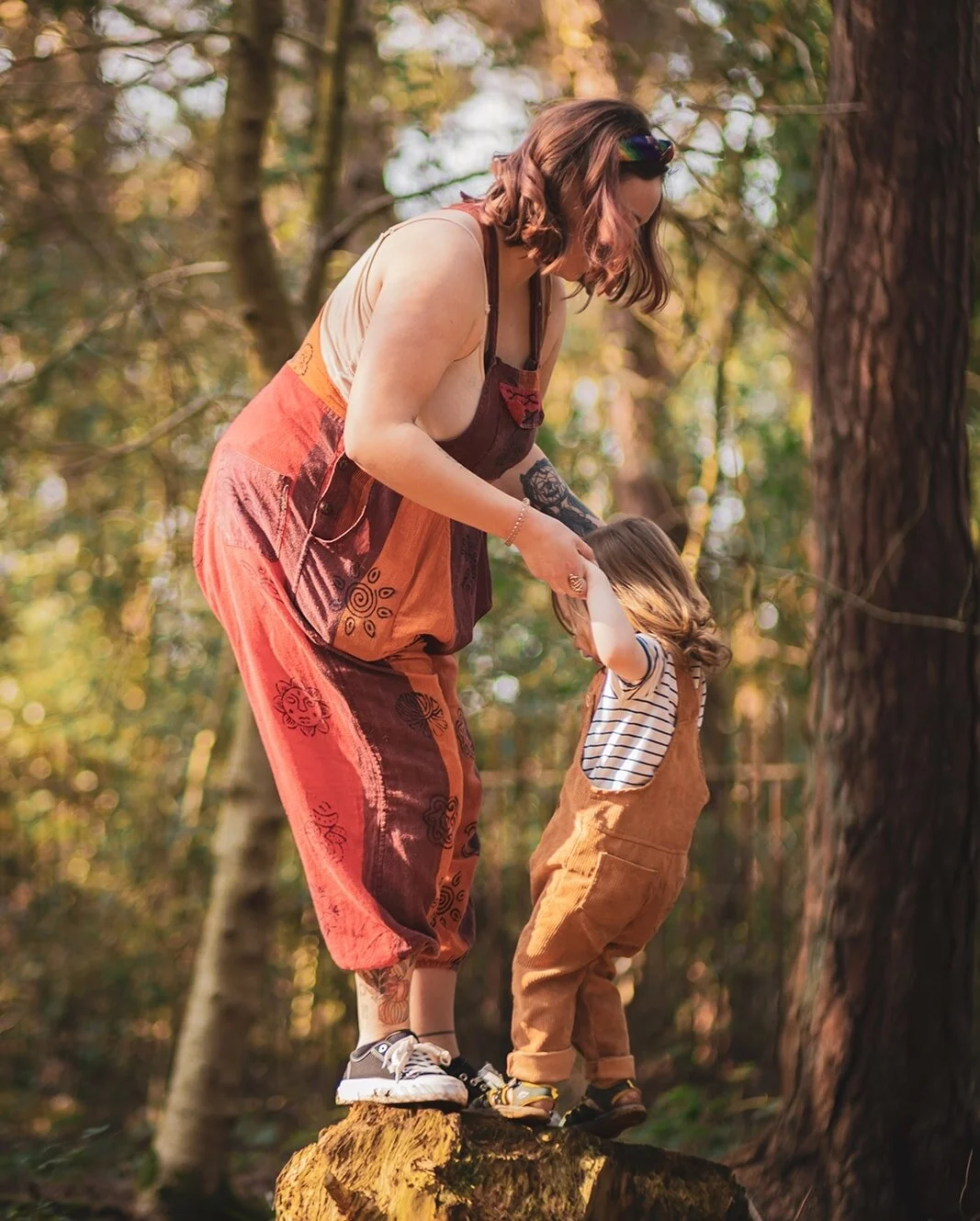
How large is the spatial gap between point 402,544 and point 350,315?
397 millimetres

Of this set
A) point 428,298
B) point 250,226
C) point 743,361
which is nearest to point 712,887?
point 250,226

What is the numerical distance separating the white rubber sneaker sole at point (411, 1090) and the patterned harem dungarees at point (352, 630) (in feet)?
0.64

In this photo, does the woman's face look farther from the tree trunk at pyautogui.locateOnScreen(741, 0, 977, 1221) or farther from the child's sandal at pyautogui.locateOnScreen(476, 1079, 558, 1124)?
the tree trunk at pyautogui.locateOnScreen(741, 0, 977, 1221)

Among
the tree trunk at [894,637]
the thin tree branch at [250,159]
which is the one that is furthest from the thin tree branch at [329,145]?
the tree trunk at [894,637]

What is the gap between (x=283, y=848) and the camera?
6332 mm

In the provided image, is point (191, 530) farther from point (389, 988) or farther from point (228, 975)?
point (389, 988)

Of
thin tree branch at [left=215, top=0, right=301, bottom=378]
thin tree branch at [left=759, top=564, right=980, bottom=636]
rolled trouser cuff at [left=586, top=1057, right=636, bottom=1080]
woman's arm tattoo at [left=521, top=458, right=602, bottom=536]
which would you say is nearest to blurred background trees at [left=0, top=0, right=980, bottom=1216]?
thin tree branch at [left=215, top=0, right=301, bottom=378]

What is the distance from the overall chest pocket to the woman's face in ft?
1.96

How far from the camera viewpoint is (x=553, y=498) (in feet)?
8.70

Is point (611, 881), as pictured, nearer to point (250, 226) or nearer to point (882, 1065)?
point (882, 1065)

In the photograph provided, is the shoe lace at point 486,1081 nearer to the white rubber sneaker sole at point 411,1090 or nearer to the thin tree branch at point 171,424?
the white rubber sneaker sole at point 411,1090

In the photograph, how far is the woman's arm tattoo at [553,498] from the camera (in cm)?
264

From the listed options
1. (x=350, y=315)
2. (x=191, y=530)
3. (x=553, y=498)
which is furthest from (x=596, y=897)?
(x=191, y=530)

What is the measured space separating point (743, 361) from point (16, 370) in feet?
16.5
